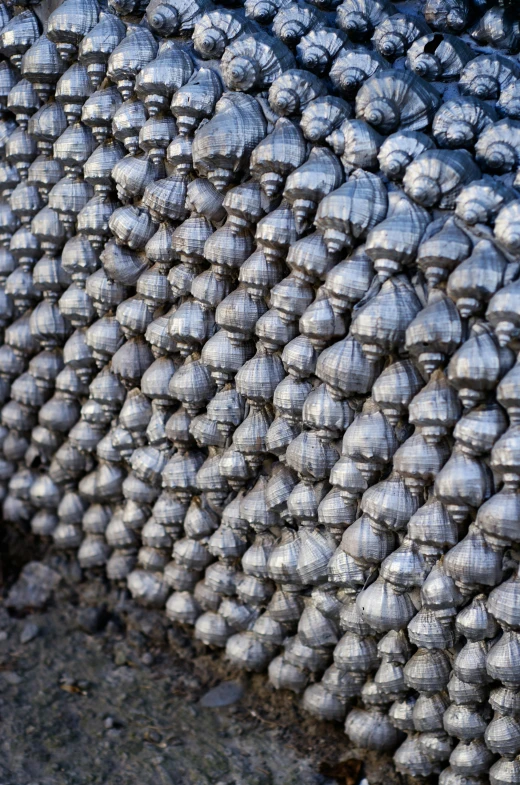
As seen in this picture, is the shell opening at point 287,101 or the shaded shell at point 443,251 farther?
the shell opening at point 287,101

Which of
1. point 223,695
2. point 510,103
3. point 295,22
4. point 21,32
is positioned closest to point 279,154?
point 295,22

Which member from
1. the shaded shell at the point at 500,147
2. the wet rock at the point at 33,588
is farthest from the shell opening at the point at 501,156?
the wet rock at the point at 33,588

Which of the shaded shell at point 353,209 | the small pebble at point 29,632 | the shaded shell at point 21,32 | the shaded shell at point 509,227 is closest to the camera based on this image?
the shaded shell at point 509,227

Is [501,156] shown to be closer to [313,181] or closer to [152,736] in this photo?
[313,181]

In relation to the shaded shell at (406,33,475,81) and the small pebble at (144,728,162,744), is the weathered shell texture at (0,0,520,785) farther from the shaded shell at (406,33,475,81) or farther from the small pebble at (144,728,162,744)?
the small pebble at (144,728,162,744)

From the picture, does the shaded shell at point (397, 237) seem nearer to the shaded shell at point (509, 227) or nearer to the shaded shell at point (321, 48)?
the shaded shell at point (509, 227)

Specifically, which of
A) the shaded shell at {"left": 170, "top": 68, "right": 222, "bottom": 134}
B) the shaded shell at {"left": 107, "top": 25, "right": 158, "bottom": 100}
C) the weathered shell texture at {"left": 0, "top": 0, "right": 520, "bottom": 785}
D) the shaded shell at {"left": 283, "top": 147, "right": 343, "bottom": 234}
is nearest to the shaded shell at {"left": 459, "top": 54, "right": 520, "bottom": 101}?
the weathered shell texture at {"left": 0, "top": 0, "right": 520, "bottom": 785}

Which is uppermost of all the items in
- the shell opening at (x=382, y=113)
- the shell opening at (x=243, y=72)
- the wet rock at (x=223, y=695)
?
the shell opening at (x=382, y=113)

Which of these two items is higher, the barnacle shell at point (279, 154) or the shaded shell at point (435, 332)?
the barnacle shell at point (279, 154)
